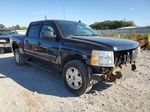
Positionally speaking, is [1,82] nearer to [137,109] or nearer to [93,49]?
[93,49]

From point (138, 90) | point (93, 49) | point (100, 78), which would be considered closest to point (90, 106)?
point (100, 78)

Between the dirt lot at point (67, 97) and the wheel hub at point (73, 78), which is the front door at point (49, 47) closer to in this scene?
the wheel hub at point (73, 78)

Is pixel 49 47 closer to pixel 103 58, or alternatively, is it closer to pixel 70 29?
pixel 70 29

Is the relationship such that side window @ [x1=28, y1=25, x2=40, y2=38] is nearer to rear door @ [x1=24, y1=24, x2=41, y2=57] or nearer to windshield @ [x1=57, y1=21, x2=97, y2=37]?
rear door @ [x1=24, y1=24, x2=41, y2=57]

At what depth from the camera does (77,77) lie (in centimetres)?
332

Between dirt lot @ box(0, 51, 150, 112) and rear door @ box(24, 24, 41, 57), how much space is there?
43.5 inches

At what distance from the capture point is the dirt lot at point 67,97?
2.84 meters

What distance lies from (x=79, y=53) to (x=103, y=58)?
0.59m

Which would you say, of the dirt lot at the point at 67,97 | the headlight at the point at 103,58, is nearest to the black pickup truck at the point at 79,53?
the headlight at the point at 103,58

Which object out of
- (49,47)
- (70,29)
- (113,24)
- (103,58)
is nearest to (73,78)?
(103,58)

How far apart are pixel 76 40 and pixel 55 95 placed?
57.4 inches

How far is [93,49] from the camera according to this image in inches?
114

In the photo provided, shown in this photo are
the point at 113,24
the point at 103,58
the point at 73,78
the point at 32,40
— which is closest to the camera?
the point at 103,58

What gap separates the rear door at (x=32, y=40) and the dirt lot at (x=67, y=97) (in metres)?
1.10
